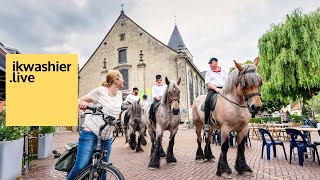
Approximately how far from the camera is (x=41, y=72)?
15.9 ft

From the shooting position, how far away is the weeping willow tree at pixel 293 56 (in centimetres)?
1873

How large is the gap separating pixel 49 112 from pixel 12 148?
1.58m

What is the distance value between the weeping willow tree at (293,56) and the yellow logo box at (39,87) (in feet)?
59.7

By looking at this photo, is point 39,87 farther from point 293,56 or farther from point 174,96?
point 293,56

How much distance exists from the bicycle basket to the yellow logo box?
119 cm

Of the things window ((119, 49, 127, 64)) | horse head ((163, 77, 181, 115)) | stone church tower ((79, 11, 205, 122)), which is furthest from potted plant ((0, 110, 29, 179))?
window ((119, 49, 127, 64))

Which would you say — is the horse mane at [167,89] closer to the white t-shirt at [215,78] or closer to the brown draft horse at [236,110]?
the white t-shirt at [215,78]

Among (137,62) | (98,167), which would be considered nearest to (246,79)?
(98,167)

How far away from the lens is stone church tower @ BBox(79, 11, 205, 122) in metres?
30.2

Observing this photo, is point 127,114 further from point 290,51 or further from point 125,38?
point 125,38

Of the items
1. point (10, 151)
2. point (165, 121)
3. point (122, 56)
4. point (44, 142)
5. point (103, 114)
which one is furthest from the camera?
point (122, 56)

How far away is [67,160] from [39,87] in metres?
1.96

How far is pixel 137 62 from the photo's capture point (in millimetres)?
32688

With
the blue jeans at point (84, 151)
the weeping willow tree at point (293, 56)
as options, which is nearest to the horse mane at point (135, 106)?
the blue jeans at point (84, 151)
